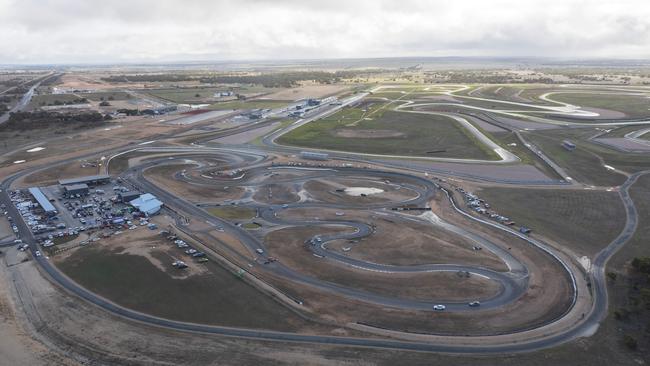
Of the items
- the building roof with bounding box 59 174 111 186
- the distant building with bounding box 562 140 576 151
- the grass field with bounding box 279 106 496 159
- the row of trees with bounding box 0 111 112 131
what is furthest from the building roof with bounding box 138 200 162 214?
the distant building with bounding box 562 140 576 151

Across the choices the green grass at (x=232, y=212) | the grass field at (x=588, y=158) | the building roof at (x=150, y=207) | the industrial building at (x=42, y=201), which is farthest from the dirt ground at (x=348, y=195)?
the industrial building at (x=42, y=201)

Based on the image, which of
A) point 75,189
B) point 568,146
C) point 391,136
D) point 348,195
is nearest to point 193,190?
point 75,189

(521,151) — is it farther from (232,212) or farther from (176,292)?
(176,292)

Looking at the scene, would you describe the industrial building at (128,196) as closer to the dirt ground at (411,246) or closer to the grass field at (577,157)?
the dirt ground at (411,246)

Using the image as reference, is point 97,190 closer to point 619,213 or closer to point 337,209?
point 337,209

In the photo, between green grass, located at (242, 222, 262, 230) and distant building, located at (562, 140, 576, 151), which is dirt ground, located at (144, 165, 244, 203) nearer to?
green grass, located at (242, 222, 262, 230)
